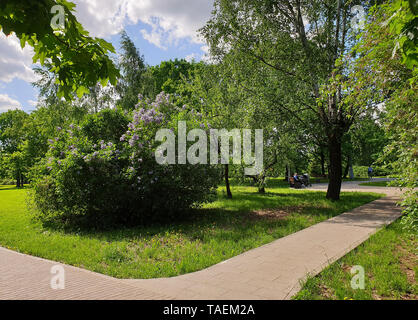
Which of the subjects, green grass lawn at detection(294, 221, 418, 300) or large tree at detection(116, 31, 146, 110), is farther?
large tree at detection(116, 31, 146, 110)

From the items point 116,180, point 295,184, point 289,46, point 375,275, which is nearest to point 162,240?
point 116,180

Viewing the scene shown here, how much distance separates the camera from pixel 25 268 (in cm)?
569

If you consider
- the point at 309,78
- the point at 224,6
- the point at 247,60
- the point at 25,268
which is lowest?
the point at 25,268

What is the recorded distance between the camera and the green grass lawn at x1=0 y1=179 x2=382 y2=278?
228 inches

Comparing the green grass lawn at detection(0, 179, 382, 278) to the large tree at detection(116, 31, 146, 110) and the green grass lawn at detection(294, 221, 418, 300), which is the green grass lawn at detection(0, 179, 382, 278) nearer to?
the green grass lawn at detection(294, 221, 418, 300)

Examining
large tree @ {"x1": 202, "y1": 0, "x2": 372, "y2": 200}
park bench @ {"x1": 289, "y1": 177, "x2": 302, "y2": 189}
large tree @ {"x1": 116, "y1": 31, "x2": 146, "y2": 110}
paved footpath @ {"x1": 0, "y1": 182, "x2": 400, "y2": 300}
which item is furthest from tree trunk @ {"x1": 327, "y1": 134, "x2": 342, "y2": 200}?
large tree @ {"x1": 116, "y1": 31, "x2": 146, "y2": 110}

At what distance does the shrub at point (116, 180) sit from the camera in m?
9.39

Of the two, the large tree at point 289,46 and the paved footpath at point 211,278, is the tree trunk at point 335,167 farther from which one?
the paved footpath at point 211,278

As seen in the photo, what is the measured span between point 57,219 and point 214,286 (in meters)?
7.91

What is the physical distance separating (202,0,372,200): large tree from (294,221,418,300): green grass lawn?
8358 mm

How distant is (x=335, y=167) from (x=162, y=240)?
10.6m

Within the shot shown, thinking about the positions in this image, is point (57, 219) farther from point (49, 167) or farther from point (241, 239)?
point (241, 239)

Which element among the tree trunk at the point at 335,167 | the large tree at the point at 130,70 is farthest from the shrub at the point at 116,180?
→ the large tree at the point at 130,70
